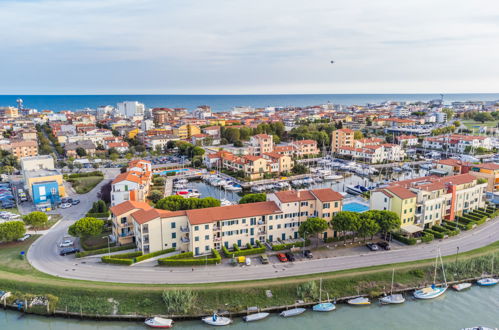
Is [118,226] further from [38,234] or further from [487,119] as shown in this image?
[487,119]

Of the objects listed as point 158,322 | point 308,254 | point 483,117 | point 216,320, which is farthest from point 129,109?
point 216,320

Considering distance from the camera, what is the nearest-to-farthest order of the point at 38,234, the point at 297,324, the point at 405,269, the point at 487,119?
the point at 297,324, the point at 405,269, the point at 38,234, the point at 487,119

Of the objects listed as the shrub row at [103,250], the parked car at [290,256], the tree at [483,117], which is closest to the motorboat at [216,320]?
the parked car at [290,256]

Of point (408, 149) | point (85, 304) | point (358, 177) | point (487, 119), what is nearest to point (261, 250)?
point (85, 304)

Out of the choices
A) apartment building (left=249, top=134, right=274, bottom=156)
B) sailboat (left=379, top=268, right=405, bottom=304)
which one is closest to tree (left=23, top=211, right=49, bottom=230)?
sailboat (left=379, top=268, right=405, bottom=304)

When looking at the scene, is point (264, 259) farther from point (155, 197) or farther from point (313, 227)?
point (155, 197)

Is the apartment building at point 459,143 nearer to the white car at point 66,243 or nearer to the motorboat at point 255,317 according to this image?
the motorboat at point 255,317
